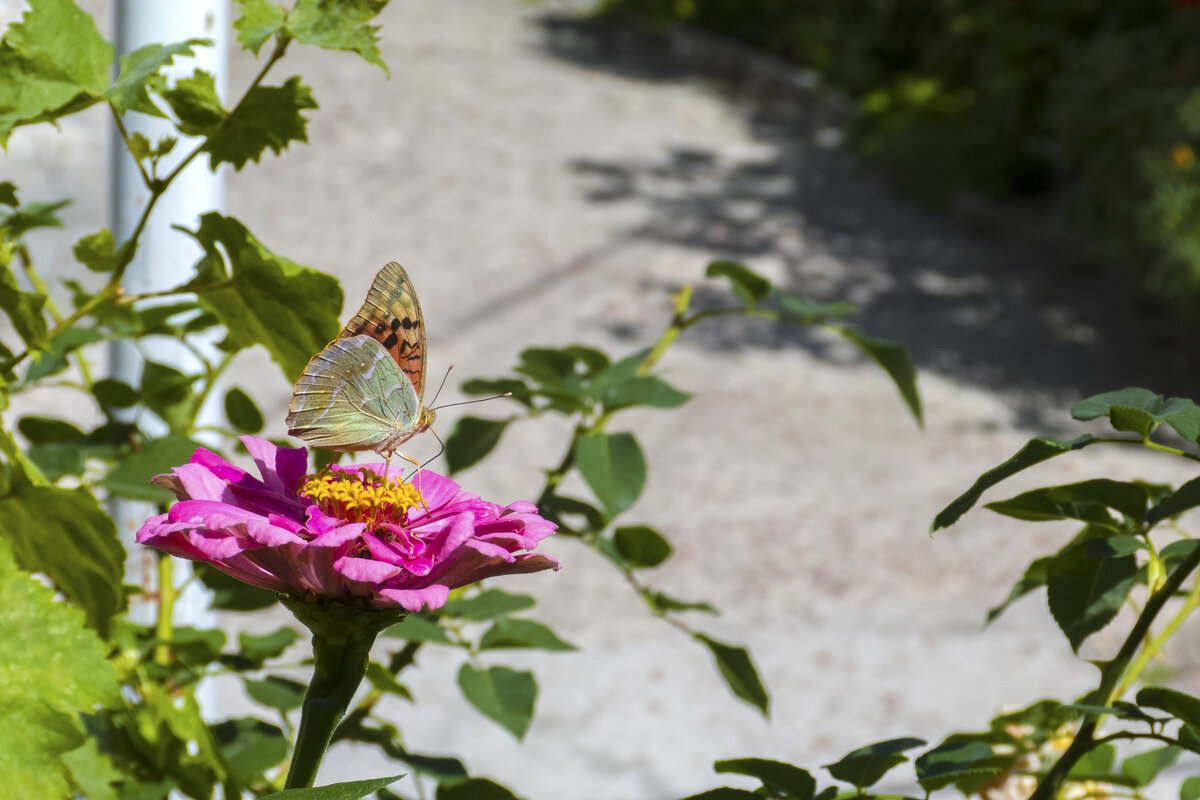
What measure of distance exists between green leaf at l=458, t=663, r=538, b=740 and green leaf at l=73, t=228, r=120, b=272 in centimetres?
39

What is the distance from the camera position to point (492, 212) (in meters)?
5.45

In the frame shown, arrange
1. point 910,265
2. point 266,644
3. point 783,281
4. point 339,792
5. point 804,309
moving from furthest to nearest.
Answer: point 910,265
point 783,281
point 804,309
point 266,644
point 339,792

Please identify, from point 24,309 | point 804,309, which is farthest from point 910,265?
point 24,309

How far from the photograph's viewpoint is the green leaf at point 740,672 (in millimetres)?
879

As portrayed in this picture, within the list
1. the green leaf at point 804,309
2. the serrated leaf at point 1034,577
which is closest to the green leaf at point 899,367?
the green leaf at point 804,309

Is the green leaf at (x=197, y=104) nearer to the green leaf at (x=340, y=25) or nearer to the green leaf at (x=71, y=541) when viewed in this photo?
the green leaf at (x=340, y=25)

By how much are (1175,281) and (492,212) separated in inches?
112

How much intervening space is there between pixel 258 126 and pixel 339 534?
286 millimetres

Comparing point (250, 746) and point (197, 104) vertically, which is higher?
point (197, 104)

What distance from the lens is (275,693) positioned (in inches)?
35.0

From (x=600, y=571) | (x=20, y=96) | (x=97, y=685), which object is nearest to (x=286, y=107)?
(x=20, y=96)

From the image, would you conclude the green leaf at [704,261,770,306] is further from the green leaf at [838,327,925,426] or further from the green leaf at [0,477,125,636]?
the green leaf at [0,477,125,636]

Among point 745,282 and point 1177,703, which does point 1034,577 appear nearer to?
point 1177,703

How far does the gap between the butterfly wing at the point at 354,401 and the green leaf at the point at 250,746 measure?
0.24m
